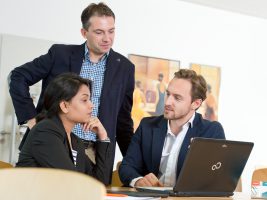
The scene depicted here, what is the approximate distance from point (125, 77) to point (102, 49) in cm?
25

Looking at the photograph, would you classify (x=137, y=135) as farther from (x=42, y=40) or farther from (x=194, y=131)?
(x=42, y=40)

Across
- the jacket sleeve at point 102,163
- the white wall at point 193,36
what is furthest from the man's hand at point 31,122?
the white wall at point 193,36

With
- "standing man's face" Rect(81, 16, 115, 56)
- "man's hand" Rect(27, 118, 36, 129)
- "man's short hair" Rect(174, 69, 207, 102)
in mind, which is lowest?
"man's hand" Rect(27, 118, 36, 129)

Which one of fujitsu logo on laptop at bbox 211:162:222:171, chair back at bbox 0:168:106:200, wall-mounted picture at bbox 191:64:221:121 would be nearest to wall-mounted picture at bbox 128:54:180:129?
wall-mounted picture at bbox 191:64:221:121

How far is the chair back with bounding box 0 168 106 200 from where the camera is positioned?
1.00 meters

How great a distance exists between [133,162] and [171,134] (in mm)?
255

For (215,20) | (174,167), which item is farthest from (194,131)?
(215,20)

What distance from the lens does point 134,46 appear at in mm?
5344

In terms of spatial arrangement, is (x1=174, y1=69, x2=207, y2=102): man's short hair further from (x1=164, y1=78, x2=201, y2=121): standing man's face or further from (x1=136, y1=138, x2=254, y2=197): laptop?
(x1=136, y1=138, x2=254, y2=197): laptop

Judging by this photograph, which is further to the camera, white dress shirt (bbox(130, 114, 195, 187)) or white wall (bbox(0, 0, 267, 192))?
white wall (bbox(0, 0, 267, 192))

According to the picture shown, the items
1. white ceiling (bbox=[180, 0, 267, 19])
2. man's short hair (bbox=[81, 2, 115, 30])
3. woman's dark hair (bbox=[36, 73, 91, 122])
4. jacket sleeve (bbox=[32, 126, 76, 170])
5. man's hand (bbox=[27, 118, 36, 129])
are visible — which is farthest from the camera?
white ceiling (bbox=[180, 0, 267, 19])

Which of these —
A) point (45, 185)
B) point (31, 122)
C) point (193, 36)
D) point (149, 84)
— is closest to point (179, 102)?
point (31, 122)

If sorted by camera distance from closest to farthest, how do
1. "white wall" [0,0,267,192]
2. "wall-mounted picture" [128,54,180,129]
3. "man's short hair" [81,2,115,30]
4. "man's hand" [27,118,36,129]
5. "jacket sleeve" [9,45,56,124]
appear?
"man's hand" [27,118,36,129] < "jacket sleeve" [9,45,56,124] < "man's short hair" [81,2,115,30] < "white wall" [0,0,267,192] < "wall-mounted picture" [128,54,180,129]

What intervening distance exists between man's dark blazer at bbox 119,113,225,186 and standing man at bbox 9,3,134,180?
0.22 meters
